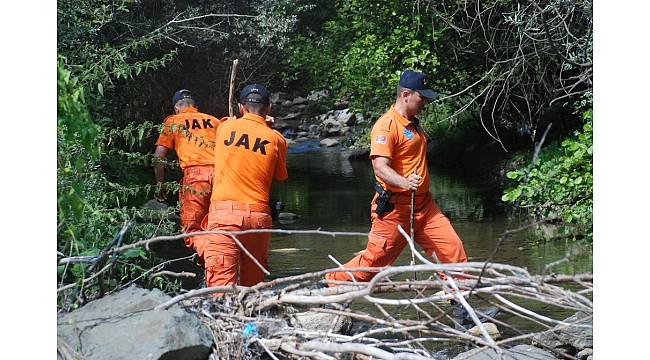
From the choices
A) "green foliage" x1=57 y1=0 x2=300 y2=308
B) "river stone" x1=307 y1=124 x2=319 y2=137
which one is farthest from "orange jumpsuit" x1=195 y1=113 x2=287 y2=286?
"river stone" x1=307 y1=124 x2=319 y2=137

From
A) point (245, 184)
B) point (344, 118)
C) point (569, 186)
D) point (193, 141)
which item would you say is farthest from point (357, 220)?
point (344, 118)

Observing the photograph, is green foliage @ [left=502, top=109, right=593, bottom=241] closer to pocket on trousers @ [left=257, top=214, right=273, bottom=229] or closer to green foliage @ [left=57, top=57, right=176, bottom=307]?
pocket on trousers @ [left=257, top=214, right=273, bottom=229]

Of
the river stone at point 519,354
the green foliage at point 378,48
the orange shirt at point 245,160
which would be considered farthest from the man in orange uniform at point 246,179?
the green foliage at point 378,48

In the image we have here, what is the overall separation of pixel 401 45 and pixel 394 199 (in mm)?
7318

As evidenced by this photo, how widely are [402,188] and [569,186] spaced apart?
13.4 feet

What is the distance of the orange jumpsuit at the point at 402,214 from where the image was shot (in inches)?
303

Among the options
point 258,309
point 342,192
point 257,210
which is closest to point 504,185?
point 342,192

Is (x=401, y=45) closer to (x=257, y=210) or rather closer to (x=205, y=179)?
(x=205, y=179)

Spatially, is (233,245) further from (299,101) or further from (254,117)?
(299,101)

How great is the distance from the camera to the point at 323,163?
25.8 meters

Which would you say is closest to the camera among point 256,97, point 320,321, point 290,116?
point 320,321

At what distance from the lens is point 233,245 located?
700cm

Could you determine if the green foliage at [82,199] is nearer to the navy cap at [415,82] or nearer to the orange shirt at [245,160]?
the orange shirt at [245,160]

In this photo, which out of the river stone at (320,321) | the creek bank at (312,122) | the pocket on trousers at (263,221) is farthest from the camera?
the creek bank at (312,122)
